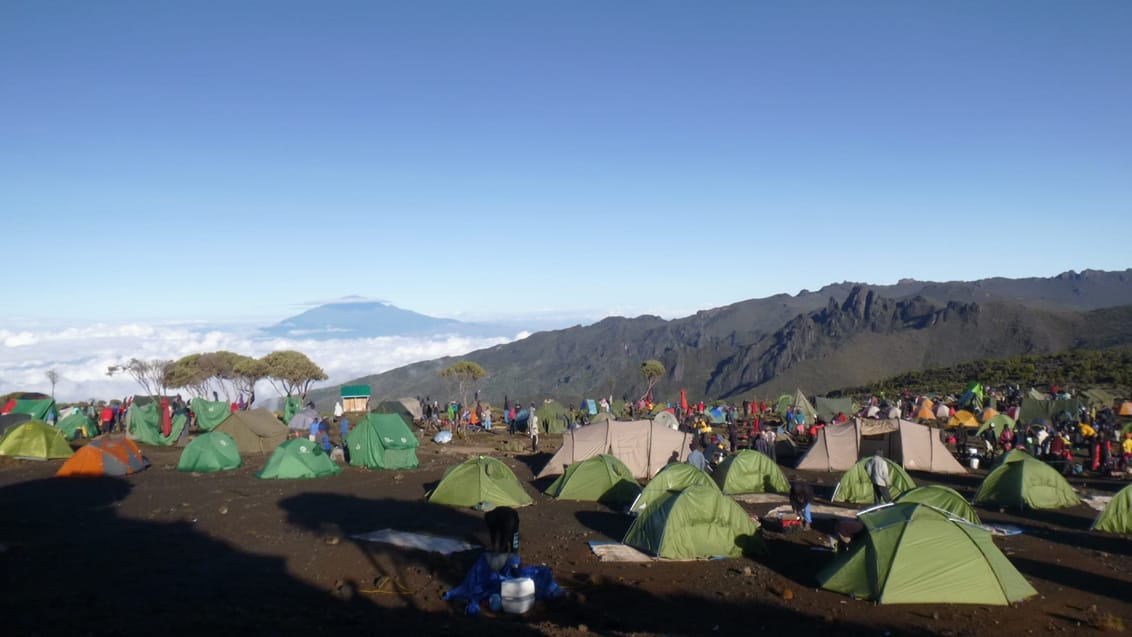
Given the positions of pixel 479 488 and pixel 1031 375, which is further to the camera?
pixel 1031 375

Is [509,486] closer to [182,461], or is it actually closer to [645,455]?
[645,455]

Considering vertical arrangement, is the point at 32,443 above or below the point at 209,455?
above

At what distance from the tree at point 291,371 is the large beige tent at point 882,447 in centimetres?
4043

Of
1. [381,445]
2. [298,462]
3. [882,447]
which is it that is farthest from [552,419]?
[882,447]

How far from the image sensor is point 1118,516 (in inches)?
618

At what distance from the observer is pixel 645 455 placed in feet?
76.7

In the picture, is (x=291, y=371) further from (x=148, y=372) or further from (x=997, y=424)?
(x=997, y=424)

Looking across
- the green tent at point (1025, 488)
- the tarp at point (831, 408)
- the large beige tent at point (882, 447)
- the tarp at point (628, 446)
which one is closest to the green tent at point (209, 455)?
the tarp at point (628, 446)

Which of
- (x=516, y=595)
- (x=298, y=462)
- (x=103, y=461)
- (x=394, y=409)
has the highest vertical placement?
(x=394, y=409)

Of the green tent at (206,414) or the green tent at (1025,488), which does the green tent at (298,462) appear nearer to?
the green tent at (206,414)

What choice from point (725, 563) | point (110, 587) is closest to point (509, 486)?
point (725, 563)

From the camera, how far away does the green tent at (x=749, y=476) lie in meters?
20.4

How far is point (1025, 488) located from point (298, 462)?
1943 cm

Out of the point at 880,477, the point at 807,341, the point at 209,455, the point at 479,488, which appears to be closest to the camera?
the point at 479,488
